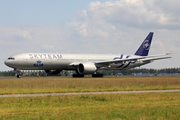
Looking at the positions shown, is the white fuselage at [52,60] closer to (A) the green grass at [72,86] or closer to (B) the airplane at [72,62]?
(B) the airplane at [72,62]

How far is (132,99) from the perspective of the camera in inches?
782

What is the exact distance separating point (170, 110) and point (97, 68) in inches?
1671

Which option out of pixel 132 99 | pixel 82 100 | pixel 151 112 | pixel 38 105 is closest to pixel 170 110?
pixel 151 112

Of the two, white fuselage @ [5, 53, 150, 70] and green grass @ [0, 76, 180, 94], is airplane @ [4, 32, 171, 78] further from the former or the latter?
green grass @ [0, 76, 180, 94]

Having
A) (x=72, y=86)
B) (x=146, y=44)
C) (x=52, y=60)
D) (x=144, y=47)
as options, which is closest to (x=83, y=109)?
(x=72, y=86)

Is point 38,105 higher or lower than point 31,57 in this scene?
lower

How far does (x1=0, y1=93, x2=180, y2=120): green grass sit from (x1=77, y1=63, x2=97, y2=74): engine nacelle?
3022 centimetres

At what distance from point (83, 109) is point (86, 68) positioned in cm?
3574

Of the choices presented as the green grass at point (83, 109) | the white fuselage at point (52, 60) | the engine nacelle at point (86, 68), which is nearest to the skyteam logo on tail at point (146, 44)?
the white fuselage at point (52, 60)

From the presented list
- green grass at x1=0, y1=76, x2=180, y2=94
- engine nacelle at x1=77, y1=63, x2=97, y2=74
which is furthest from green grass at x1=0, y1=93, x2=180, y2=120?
engine nacelle at x1=77, y1=63, x2=97, y2=74

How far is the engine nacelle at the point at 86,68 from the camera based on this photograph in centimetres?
5129

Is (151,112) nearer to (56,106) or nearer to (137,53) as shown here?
(56,106)

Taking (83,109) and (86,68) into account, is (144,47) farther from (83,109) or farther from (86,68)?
(83,109)

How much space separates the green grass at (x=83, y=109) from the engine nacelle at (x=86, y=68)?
30.2 m
